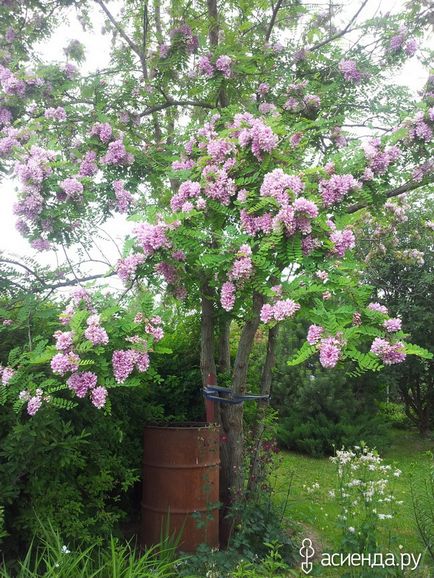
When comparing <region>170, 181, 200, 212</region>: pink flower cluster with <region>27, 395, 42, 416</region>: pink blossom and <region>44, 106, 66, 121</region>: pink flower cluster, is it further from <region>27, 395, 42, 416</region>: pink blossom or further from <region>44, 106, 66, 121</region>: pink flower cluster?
<region>44, 106, 66, 121</region>: pink flower cluster

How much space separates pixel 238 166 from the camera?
11.7 feet

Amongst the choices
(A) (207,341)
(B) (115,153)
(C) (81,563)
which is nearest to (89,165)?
(B) (115,153)

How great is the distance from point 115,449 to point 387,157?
2597 mm

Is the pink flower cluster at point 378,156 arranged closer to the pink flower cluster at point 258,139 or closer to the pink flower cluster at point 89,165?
the pink flower cluster at point 258,139

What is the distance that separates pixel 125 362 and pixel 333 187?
1451 mm

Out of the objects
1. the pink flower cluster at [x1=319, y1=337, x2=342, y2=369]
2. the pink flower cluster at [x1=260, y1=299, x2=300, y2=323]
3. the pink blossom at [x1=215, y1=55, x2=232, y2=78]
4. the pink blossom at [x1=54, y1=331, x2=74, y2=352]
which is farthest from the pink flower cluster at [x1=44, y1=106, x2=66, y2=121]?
the pink flower cluster at [x1=319, y1=337, x2=342, y2=369]

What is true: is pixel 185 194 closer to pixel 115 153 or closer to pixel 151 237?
pixel 151 237

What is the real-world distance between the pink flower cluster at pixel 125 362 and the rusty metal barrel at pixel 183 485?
131 cm

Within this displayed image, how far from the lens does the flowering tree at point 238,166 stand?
303 centimetres

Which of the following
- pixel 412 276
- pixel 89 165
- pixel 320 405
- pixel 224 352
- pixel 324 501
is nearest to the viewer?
pixel 89 165

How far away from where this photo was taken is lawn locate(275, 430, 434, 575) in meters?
4.44

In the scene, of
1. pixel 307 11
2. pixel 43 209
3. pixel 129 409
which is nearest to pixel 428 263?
pixel 307 11

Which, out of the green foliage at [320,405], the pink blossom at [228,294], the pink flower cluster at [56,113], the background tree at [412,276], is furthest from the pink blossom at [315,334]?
the background tree at [412,276]

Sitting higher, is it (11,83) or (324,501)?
(11,83)
